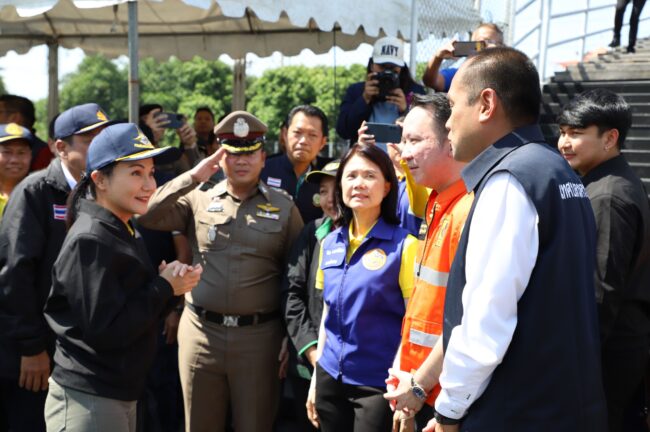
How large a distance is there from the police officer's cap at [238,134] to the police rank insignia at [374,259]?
120 centimetres

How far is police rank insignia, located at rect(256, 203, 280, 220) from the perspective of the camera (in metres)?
3.80

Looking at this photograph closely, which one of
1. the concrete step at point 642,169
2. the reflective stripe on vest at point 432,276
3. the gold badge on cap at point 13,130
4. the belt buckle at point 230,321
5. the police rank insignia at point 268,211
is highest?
the gold badge on cap at point 13,130

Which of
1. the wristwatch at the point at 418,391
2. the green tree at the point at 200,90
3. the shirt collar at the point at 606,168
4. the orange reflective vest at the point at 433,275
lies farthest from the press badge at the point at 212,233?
the green tree at the point at 200,90

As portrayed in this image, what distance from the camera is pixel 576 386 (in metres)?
1.81

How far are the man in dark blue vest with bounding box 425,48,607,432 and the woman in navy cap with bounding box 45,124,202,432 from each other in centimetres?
130

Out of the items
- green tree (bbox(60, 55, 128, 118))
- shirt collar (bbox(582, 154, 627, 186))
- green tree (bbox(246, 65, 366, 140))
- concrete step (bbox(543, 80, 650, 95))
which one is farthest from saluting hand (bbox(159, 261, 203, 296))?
green tree (bbox(60, 55, 128, 118))

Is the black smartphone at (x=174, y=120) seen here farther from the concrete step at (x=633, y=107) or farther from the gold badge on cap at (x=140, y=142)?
the concrete step at (x=633, y=107)

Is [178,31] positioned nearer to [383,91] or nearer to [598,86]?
[383,91]

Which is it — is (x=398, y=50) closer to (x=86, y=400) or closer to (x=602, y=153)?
(x=602, y=153)

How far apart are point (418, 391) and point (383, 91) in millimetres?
2650

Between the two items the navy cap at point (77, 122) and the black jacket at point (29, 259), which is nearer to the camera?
the black jacket at point (29, 259)

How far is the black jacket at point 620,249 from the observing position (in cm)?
Result: 300

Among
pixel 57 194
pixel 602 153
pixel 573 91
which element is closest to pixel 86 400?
pixel 57 194

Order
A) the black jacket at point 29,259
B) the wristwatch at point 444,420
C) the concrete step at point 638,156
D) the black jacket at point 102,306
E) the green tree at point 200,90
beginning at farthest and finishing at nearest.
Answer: the green tree at point 200,90 < the concrete step at point 638,156 < the black jacket at point 29,259 < the black jacket at point 102,306 < the wristwatch at point 444,420
